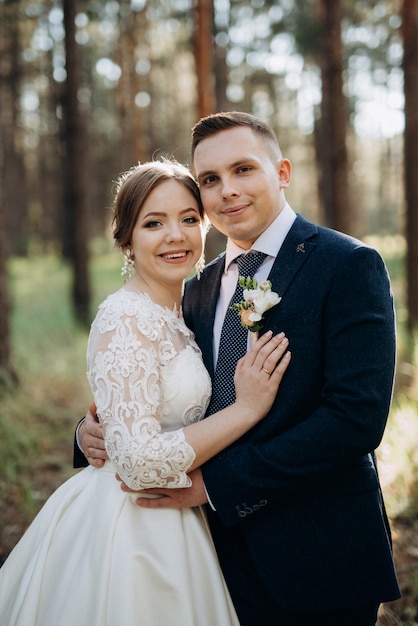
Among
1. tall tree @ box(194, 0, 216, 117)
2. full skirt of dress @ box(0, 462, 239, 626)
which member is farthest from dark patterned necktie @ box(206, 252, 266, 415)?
tall tree @ box(194, 0, 216, 117)

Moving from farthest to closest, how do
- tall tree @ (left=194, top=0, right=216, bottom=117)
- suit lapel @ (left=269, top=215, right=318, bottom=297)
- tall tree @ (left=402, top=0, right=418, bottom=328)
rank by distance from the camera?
1. tall tree @ (left=194, top=0, right=216, bottom=117)
2. tall tree @ (left=402, top=0, right=418, bottom=328)
3. suit lapel @ (left=269, top=215, right=318, bottom=297)

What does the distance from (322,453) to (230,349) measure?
0.62 meters

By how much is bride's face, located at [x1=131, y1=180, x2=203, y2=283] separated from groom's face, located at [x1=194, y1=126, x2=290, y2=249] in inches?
4.9

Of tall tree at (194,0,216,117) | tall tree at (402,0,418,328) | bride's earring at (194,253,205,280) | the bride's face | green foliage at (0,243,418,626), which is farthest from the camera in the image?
tall tree at (194,0,216,117)

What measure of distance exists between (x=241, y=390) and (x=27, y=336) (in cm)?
825

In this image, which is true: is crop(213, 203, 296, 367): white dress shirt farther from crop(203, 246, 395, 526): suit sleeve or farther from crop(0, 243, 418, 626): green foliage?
crop(0, 243, 418, 626): green foliage

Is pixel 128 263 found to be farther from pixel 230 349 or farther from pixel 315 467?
pixel 315 467

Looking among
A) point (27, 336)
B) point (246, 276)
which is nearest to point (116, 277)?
point (27, 336)

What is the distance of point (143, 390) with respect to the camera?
7.73ft

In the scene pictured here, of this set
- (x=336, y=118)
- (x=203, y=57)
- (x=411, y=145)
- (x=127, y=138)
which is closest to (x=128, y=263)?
(x=336, y=118)

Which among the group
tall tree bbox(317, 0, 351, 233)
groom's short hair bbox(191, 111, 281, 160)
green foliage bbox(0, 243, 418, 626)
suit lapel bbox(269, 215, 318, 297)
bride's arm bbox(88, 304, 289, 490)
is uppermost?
tall tree bbox(317, 0, 351, 233)

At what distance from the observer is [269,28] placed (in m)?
15.6

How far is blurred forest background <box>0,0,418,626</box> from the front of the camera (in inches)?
209

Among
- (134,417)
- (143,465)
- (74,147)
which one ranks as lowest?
(143,465)
